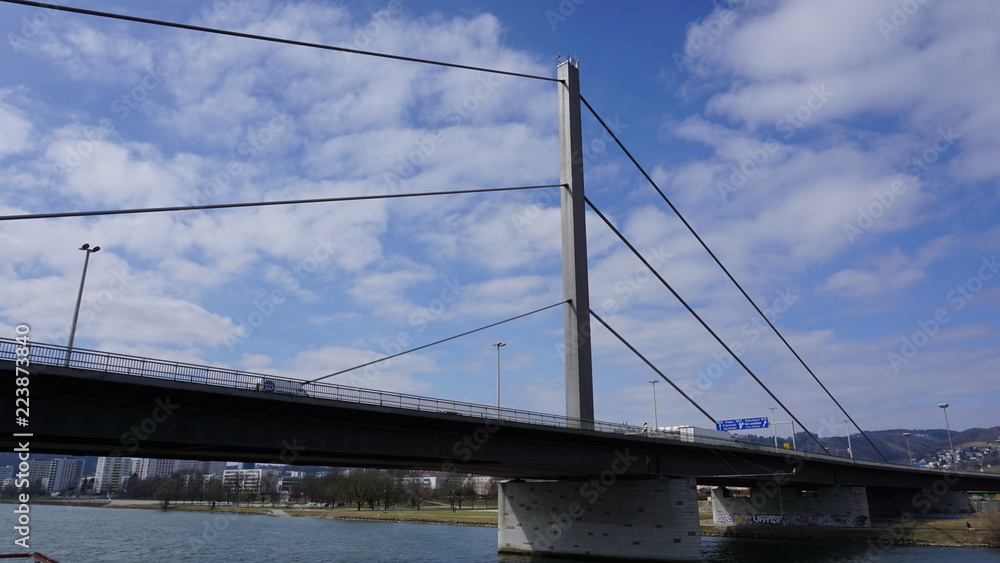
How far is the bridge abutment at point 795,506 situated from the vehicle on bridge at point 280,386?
58437 millimetres

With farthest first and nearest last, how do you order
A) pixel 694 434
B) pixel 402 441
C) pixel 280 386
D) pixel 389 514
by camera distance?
pixel 389 514 → pixel 694 434 → pixel 402 441 → pixel 280 386

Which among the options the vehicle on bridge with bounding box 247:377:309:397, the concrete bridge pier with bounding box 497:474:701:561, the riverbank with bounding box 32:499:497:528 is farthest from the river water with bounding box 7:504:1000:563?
the vehicle on bridge with bounding box 247:377:309:397

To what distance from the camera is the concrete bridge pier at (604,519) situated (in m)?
41.8

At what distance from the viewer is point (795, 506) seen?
7225 centimetres

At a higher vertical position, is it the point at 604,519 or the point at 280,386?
the point at 280,386

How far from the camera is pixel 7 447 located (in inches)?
1046

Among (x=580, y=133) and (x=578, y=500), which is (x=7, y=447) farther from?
(x=580, y=133)

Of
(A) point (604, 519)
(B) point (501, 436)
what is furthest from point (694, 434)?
(B) point (501, 436)

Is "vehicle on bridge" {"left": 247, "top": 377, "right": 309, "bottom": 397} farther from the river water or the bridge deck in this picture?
the river water

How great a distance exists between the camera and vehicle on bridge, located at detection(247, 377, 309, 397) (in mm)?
25188

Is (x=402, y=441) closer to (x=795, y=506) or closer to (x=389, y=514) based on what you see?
(x=795, y=506)

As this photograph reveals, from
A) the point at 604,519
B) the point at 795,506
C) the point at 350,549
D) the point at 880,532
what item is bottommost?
the point at 350,549

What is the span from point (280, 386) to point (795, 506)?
65870mm

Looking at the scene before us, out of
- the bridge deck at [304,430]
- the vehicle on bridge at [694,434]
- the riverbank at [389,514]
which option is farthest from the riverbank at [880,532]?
the bridge deck at [304,430]
